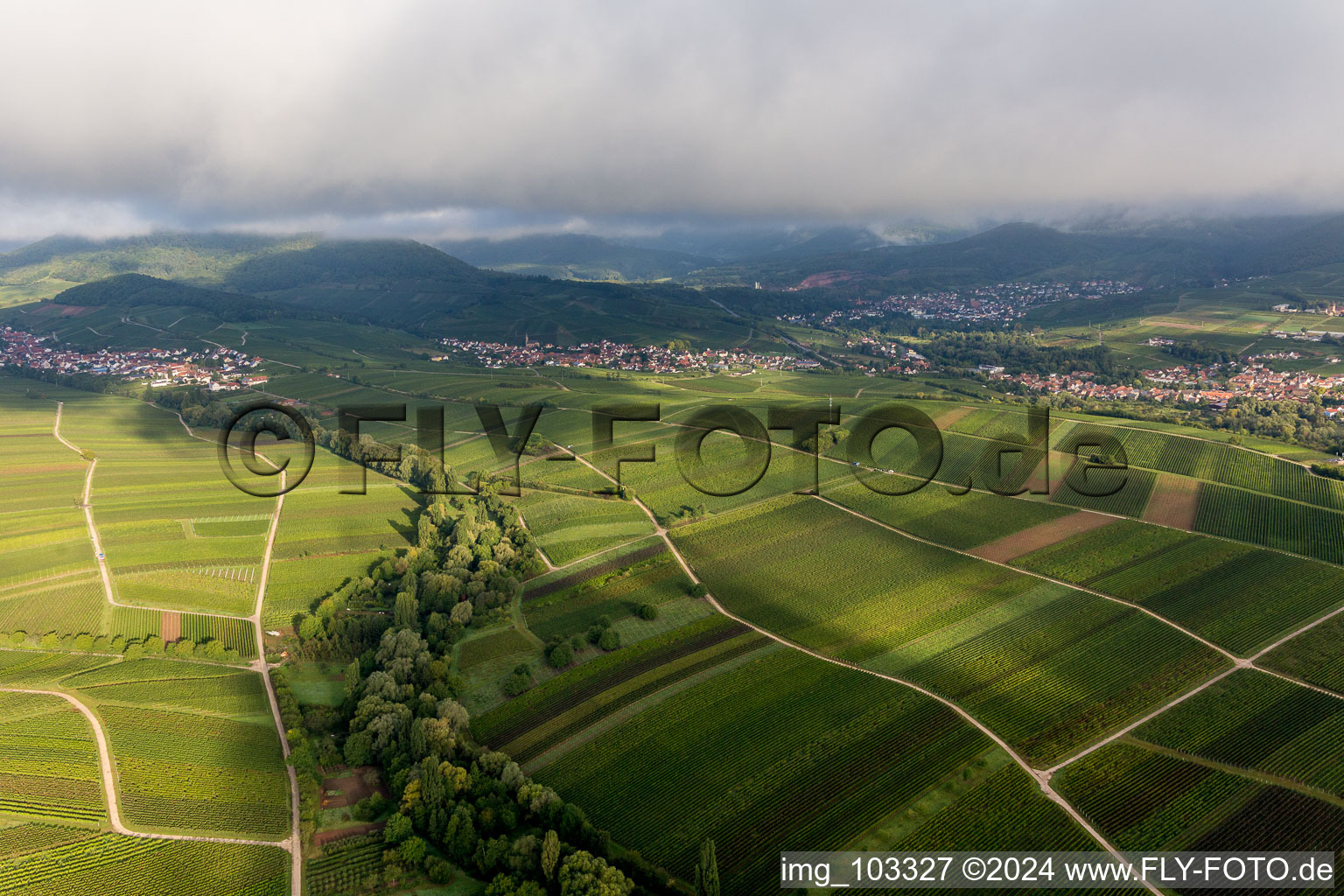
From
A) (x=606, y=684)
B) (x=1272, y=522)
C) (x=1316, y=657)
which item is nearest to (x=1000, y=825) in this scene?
(x=606, y=684)

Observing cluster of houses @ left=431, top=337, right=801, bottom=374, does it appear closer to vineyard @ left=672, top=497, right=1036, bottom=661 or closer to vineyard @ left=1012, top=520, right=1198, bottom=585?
vineyard @ left=672, top=497, right=1036, bottom=661

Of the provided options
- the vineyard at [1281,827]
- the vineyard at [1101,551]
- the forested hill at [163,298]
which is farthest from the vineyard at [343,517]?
the forested hill at [163,298]

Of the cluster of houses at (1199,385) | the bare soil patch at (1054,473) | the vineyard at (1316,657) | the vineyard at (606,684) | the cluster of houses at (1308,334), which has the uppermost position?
the cluster of houses at (1308,334)

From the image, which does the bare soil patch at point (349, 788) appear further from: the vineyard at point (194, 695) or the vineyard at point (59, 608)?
the vineyard at point (59, 608)

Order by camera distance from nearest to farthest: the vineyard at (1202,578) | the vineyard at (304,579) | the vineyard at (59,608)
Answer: the vineyard at (1202,578)
the vineyard at (59,608)
the vineyard at (304,579)

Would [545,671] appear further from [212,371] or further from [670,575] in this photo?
[212,371]

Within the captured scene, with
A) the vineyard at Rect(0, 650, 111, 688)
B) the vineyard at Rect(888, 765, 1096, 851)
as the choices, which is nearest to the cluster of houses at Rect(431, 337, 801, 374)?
the vineyard at Rect(0, 650, 111, 688)
